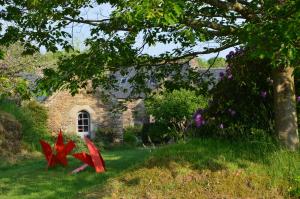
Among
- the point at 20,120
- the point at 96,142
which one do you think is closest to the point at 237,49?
the point at 20,120

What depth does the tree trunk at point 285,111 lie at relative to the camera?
920 cm

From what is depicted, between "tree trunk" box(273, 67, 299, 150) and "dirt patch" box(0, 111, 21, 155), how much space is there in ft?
46.8

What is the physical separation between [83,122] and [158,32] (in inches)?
935

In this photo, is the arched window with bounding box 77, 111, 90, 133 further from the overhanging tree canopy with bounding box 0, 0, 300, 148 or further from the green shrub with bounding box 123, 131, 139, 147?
the overhanging tree canopy with bounding box 0, 0, 300, 148

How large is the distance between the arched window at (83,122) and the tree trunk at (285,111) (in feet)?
80.4

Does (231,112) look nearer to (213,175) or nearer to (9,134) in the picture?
(213,175)

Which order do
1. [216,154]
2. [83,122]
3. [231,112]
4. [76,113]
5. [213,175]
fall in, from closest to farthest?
[213,175] → [216,154] → [231,112] → [76,113] → [83,122]

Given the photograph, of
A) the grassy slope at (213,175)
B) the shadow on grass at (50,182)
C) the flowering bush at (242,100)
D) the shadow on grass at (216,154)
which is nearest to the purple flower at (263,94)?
the flowering bush at (242,100)

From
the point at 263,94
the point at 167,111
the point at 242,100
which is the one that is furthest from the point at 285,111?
the point at 167,111

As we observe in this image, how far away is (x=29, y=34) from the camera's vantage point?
9625 millimetres

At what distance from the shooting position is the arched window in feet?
109

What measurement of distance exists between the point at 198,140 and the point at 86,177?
3513mm

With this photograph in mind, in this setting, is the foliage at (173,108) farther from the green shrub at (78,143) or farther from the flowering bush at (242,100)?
the flowering bush at (242,100)

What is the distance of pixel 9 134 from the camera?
2241 centimetres
